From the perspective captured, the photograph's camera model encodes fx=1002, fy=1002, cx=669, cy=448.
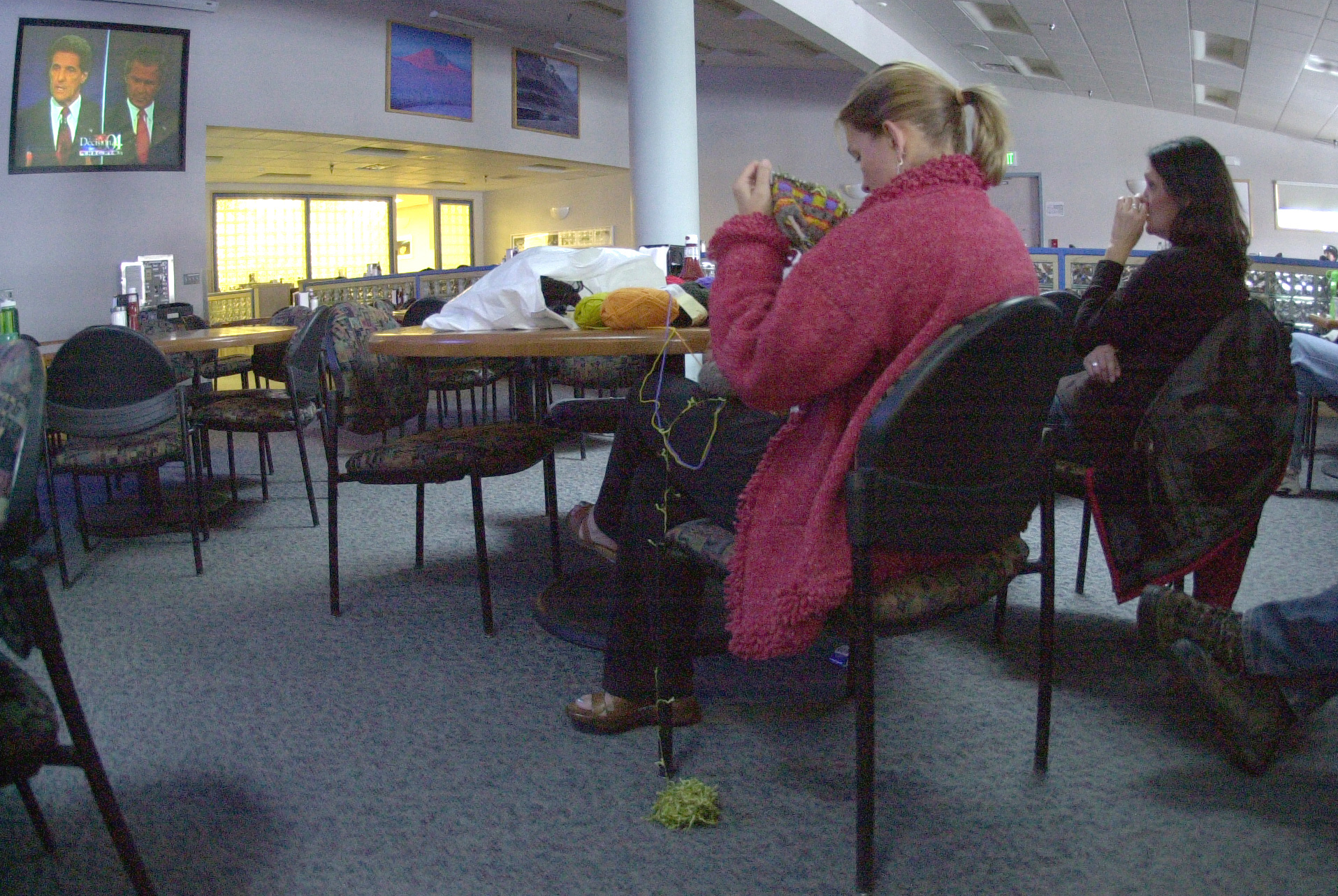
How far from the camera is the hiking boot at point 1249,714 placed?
1.64 meters

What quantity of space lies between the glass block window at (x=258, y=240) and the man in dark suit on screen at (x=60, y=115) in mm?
5836

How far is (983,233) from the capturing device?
1.33 metres

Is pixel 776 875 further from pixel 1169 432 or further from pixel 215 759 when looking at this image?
pixel 1169 432

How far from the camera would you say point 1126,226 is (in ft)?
7.48

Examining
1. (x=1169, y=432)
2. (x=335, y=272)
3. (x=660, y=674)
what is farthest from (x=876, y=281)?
(x=335, y=272)

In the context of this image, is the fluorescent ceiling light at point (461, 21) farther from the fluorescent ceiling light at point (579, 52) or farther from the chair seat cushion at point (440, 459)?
the chair seat cushion at point (440, 459)

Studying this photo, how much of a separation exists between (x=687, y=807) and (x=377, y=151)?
11213 millimetres

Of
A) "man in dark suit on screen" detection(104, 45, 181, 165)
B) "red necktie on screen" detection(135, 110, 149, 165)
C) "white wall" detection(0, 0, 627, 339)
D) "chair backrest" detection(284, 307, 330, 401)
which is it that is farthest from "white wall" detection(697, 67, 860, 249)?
"chair backrest" detection(284, 307, 330, 401)

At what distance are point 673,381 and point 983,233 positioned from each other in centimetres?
83

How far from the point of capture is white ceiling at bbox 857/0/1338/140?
7770 mm

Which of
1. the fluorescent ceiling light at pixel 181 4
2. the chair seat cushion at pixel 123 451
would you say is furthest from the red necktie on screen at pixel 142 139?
the chair seat cushion at pixel 123 451

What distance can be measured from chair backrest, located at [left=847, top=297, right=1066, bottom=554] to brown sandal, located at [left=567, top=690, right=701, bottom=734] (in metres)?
0.70

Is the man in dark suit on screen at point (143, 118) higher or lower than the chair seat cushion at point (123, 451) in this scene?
higher

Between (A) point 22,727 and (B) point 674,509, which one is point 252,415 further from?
(A) point 22,727
